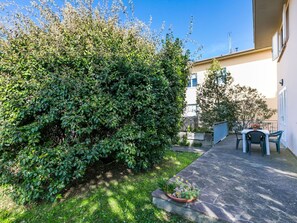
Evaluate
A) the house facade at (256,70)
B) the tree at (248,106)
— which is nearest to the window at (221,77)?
the tree at (248,106)

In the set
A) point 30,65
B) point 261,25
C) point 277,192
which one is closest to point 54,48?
point 30,65

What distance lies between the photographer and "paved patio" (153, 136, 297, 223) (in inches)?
102

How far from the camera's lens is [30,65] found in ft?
11.7

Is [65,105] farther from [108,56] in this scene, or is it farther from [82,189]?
[82,189]

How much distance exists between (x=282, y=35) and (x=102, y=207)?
378 inches

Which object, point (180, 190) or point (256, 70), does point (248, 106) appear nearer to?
point (256, 70)

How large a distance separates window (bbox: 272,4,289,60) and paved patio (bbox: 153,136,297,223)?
15.1 feet

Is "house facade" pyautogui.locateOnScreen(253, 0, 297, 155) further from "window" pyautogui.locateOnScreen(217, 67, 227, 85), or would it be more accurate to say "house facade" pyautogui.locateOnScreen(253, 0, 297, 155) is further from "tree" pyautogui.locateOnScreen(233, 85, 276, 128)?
"tree" pyautogui.locateOnScreen(233, 85, 276, 128)

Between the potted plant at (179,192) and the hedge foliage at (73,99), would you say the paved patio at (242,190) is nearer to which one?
the potted plant at (179,192)

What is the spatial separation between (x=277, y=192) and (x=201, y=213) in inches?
72.1

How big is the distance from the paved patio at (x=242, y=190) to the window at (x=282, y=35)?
4.59 metres

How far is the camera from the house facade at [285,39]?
18.1 feet

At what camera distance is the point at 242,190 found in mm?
3379

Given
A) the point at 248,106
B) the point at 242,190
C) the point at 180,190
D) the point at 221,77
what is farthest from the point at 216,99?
the point at 180,190
